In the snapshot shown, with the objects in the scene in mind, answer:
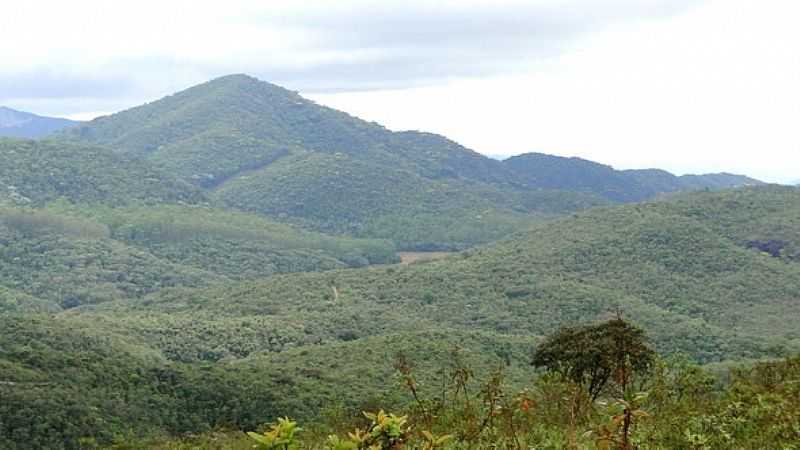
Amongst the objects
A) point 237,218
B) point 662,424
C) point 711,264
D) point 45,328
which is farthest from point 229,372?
point 237,218

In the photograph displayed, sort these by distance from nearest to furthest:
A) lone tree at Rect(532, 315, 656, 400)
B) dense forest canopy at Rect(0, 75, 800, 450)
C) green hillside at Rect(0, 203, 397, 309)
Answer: dense forest canopy at Rect(0, 75, 800, 450), lone tree at Rect(532, 315, 656, 400), green hillside at Rect(0, 203, 397, 309)

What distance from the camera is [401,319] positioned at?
9756 centimetres

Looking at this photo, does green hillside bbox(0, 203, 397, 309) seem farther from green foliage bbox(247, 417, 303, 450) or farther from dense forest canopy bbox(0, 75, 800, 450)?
green foliage bbox(247, 417, 303, 450)

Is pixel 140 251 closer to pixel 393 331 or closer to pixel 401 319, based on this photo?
pixel 401 319

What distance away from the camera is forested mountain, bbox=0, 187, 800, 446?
155ft

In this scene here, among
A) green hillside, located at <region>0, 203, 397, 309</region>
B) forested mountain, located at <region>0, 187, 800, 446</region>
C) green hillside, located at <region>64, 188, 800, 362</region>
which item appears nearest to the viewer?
forested mountain, located at <region>0, 187, 800, 446</region>

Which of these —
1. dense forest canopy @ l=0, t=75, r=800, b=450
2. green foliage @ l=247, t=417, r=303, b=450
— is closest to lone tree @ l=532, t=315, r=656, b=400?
dense forest canopy @ l=0, t=75, r=800, b=450

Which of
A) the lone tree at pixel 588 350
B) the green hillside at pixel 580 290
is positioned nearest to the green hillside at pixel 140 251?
the green hillside at pixel 580 290

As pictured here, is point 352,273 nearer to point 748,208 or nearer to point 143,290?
point 143,290

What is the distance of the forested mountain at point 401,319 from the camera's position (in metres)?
47.1

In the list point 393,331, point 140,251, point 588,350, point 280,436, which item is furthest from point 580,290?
point 280,436

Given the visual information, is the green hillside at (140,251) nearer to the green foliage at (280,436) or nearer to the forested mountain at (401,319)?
the forested mountain at (401,319)

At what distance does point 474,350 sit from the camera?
68250mm

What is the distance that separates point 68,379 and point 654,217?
323ft
